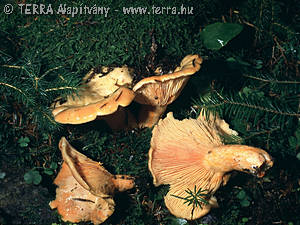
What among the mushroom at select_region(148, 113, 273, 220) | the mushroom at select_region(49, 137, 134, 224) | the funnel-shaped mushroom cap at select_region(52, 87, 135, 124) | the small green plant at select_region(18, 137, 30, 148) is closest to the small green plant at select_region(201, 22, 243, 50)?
the mushroom at select_region(148, 113, 273, 220)

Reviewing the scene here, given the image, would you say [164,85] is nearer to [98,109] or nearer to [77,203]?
[98,109]

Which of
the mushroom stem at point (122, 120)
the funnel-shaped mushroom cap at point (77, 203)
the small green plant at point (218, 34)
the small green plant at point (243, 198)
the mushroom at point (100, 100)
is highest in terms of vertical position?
the small green plant at point (218, 34)

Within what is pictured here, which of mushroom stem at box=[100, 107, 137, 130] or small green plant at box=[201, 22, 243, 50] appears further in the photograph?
small green plant at box=[201, 22, 243, 50]

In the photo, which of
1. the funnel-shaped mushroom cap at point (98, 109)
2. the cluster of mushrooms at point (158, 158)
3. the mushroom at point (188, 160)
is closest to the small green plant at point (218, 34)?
the cluster of mushrooms at point (158, 158)

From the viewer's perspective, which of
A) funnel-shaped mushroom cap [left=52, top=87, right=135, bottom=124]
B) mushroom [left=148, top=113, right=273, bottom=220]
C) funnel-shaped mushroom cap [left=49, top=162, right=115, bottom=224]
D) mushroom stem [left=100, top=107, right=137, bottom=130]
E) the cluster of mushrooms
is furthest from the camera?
mushroom stem [left=100, top=107, right=137, bottom=130]

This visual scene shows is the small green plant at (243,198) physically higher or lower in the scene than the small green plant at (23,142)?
lower

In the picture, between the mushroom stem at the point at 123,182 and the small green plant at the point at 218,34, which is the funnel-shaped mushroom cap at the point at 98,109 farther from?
the small green plant at the point at 218,34

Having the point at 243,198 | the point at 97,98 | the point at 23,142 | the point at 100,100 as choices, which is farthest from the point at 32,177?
the point at 243,198

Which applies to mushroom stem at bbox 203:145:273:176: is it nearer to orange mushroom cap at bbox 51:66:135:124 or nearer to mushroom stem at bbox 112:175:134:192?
mushroom stem at bbox 112:175:134:192
